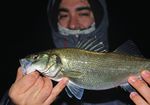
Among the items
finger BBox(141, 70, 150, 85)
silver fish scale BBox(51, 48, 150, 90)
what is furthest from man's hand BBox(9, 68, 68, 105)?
finger BBox(141, 70, 150, 85)

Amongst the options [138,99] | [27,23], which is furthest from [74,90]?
[27,23]

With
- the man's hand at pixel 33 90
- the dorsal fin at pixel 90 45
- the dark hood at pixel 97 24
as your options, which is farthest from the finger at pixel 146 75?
the dark hood at pixel 97 24

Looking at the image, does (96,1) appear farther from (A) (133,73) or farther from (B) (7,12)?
(B) (7,12)

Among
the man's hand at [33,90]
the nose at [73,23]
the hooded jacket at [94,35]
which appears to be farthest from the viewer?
the nose at [73,23]

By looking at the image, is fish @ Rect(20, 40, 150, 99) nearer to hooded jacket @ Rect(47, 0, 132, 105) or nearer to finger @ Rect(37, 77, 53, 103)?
finger @ Rect(37, 77, 53, 103)

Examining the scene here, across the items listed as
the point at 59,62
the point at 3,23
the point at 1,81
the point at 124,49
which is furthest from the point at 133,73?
the point at 3,23

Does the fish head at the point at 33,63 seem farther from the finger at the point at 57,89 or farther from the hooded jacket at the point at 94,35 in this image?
the hooded jacket at the point at 94,35

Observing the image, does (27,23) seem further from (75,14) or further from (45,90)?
(45,90)
